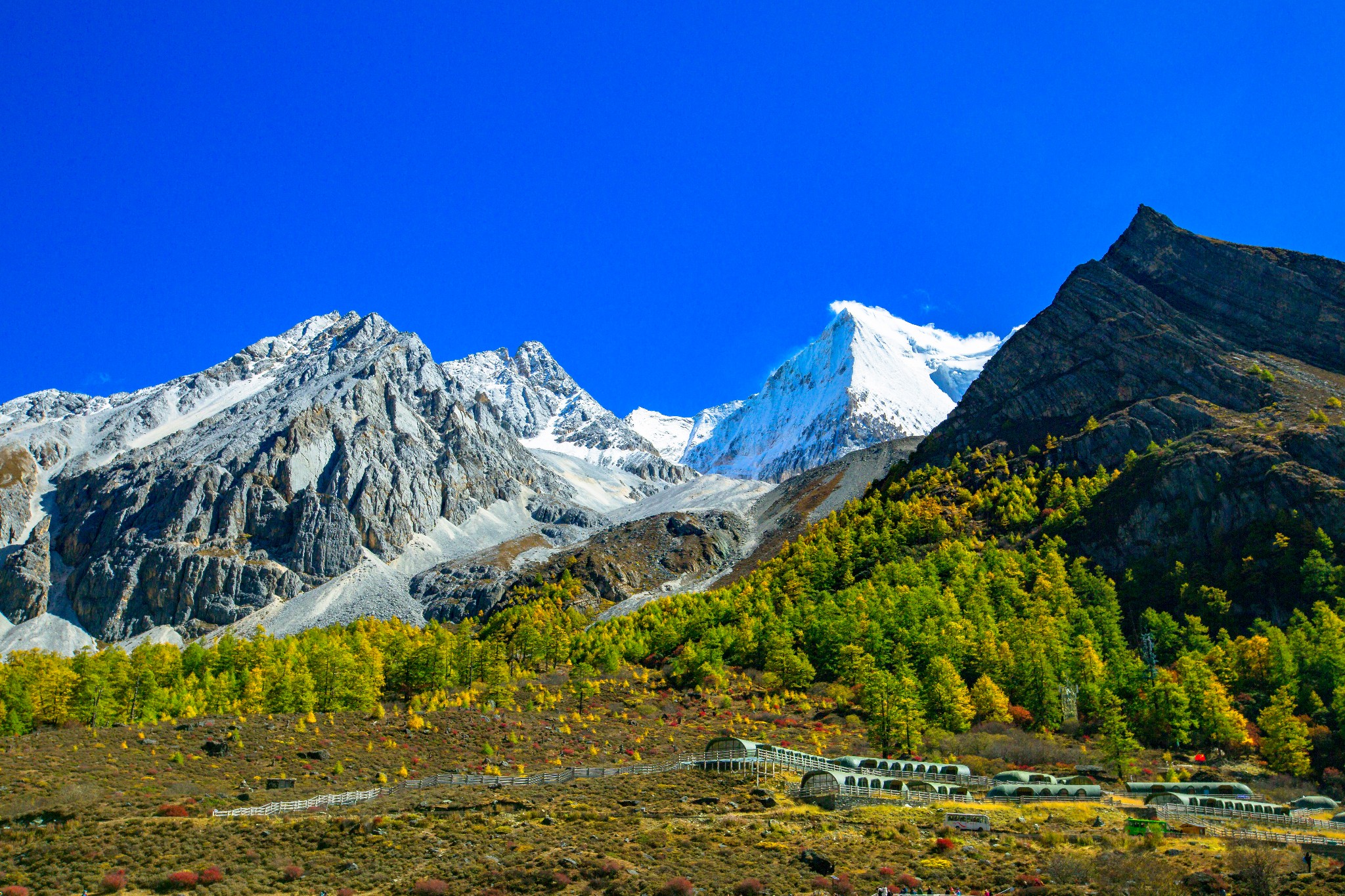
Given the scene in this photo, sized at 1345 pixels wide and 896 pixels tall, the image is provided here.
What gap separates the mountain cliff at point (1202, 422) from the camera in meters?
111

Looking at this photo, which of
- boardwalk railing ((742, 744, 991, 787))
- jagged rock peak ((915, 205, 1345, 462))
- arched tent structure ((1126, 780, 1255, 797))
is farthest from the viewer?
jagged rock peak ((915, 205, 1345, 462))

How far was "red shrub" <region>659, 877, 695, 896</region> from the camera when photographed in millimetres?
33281

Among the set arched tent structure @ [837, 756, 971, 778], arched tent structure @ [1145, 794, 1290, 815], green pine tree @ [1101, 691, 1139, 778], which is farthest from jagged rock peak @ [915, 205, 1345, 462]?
arched tent structure @ [837, 756, 971, 778]

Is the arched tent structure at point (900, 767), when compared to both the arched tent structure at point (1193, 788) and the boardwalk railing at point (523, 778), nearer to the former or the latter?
the boardwalk railing at point (523, 778)

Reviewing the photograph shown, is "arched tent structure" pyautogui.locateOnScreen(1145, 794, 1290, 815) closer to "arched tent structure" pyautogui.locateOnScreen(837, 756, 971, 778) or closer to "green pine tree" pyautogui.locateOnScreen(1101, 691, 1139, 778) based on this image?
"arched tent structure" pyautogui.locateOnScreen(837, 756, 971, 778)

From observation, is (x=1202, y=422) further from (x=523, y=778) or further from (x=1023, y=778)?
(x=523, y=778)

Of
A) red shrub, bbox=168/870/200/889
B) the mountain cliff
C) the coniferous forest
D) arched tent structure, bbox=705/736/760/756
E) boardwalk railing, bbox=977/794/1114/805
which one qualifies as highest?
the mountain cliff

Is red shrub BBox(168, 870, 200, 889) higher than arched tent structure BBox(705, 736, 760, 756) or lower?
lower

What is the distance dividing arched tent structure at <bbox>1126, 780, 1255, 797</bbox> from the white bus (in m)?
17.8

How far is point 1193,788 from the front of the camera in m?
56.2

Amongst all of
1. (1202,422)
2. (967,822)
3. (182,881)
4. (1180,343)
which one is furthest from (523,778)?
(1180,343)

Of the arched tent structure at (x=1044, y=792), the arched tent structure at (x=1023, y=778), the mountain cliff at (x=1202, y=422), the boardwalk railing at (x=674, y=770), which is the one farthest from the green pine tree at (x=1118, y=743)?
the mountain cliff at (x=1202, y=422)

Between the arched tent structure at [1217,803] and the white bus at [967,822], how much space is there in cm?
1157

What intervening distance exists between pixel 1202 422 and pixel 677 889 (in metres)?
149
